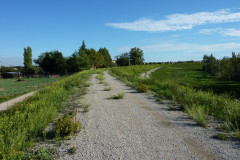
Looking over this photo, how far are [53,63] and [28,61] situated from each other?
51.6 feet

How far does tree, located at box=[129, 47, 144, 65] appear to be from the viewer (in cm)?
10594

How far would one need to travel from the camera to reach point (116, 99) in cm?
1261

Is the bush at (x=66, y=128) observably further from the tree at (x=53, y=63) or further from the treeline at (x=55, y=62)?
the tree at (x=53, y=63)

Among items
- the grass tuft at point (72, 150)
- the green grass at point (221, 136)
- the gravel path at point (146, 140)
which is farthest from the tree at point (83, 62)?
the green grass at point (221, 136)

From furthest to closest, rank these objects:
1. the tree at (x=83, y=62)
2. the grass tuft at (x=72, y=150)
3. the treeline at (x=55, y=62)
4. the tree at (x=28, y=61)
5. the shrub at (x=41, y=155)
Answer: the tree at (x=28, y=61)
the treeline at (x=55, y=62)
the tree at (x=83, y=62)
the grass tuft at (x=72, y=150)
the shrub at (x=41, y=155)

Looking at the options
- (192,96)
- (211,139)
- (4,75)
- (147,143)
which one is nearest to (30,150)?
(147,143)

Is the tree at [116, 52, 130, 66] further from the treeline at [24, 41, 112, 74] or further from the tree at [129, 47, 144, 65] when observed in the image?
the treeline at [24, 41, 112, 74]

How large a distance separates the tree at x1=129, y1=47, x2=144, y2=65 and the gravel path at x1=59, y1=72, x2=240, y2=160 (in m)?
99.3

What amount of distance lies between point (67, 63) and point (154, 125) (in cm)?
8178

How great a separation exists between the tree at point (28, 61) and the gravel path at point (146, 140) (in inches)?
3575

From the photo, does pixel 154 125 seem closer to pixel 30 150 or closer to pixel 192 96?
pixel 30 150

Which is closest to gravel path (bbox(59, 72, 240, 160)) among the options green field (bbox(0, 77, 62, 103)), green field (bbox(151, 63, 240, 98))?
green field (bbox(151, 63, 240, 98))

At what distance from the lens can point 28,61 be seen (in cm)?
8906

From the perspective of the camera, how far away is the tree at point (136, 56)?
106 m
